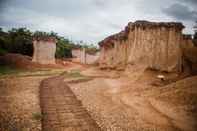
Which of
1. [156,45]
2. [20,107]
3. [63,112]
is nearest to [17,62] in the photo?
[156,45]

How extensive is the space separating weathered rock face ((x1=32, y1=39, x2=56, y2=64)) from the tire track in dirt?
15.9 metres

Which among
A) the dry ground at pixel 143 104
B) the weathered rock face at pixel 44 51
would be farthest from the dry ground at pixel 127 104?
the weathered rock face at pixel 44 51

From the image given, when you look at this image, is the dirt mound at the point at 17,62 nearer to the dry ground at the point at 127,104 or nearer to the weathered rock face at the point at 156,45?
the dry ground at the point at 127,104

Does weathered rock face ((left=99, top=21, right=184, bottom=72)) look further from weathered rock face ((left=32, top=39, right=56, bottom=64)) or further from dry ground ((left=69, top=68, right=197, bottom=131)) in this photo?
weathered rock face ((left=32, top=39, right=56, bottom=64))

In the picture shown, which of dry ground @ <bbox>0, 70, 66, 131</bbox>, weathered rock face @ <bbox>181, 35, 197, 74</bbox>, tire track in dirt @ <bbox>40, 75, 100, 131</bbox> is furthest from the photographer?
weathered rock face @ <bbox>181, 35, 197, 74</bbox>

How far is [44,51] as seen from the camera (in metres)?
30.0

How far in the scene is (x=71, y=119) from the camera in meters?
9.65

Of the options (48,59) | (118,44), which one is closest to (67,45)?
(48,59)

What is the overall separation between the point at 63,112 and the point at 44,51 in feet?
67.6

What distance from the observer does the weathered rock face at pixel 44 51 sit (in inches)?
1153

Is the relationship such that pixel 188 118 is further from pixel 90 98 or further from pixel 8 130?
pixel 8 130

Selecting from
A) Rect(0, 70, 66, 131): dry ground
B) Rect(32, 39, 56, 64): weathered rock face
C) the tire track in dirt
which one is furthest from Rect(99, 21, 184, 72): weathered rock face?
Rect(32, 39, 56, 64): weathered rock face

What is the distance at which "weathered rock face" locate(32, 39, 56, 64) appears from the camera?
96.1ft

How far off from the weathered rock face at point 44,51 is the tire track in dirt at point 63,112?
1595 cm
